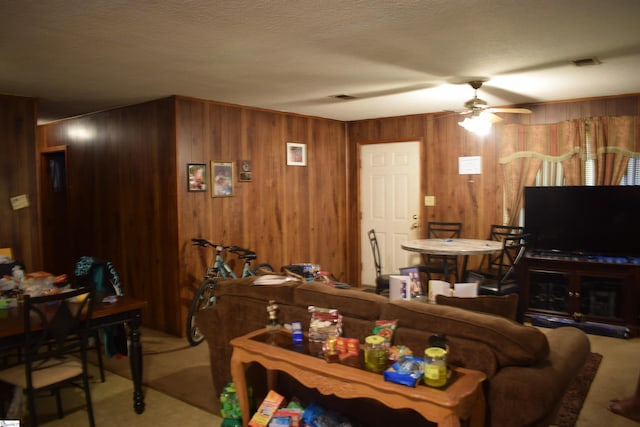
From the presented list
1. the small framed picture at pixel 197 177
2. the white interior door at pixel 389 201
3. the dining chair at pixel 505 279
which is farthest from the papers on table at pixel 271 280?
the white interior door at pixel 389 201

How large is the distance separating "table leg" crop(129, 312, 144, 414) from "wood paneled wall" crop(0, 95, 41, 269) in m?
2.16

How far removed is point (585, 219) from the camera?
4.91 m

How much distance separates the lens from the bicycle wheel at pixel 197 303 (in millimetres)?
4277

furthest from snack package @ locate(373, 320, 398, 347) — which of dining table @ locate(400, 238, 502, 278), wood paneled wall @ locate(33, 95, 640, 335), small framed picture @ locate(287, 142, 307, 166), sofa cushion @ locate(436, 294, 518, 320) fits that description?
small framed picture @ locate(287, 142, 307, 166)

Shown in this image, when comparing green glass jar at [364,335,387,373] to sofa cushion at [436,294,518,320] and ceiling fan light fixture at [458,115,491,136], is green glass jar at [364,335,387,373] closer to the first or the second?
sofa cushion at [436,294,518,320]

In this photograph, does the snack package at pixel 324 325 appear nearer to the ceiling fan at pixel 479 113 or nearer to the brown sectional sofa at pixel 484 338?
the brown sectional sofa at pixel 484 338

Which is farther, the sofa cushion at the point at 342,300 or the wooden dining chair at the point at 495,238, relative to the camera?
the wooden dining chair at the point at 495,238

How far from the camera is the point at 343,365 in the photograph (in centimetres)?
217

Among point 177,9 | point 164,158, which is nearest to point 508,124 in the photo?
point 164,158

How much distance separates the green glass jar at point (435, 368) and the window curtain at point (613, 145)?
3963 millimetres

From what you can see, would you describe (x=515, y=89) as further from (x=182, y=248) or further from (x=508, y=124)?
(x=182, y=248)

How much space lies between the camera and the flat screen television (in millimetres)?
4703

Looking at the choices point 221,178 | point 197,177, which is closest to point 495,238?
point 221,178

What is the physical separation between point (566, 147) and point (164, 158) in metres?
4.27
